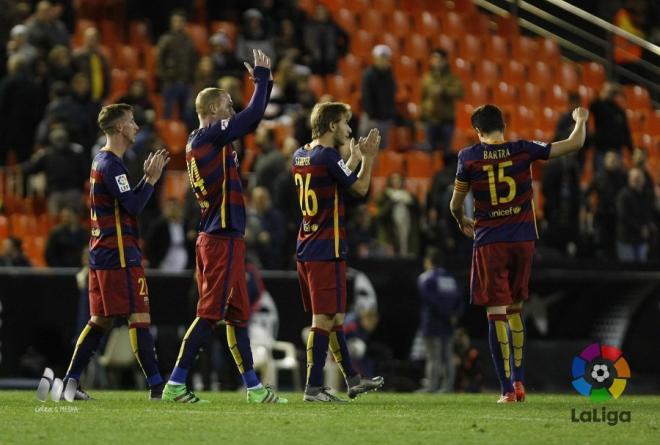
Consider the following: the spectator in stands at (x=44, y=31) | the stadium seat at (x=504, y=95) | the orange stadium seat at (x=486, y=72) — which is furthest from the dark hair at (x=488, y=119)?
the orange stadium seat at (x=486, y=72)

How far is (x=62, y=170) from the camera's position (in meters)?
18.1

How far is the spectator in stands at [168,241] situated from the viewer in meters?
17.5

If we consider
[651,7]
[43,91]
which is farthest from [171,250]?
[651,7]

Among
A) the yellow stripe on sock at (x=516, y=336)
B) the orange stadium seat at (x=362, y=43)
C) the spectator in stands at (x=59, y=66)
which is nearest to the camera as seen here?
the yellow stripe on sock at (x=516, y=336)

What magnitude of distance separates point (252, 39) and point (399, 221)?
4.65 m

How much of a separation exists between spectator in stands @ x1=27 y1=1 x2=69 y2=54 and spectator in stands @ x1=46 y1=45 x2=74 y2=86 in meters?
0.76

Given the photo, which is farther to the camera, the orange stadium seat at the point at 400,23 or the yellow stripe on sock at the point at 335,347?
the orange stadium seat at the point at 400,23

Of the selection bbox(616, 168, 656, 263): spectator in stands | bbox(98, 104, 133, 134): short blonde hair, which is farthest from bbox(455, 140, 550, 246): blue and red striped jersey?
bbox(616, 168, 656, 263): spectator in stands

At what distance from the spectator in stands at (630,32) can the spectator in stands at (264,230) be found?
357 inches

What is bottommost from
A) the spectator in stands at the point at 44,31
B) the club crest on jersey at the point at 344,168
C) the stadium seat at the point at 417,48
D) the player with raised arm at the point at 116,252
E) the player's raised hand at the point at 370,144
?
the player with raised arm at the point at 116,252

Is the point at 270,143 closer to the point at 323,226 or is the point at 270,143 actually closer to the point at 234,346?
the point at 323,226

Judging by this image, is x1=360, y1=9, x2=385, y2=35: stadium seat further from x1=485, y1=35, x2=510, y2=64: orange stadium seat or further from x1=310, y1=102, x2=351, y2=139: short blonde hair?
x1=310, y1=102, x2=351, y2=139: short blonde hair

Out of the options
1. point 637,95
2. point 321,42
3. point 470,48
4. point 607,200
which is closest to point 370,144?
point 607,200

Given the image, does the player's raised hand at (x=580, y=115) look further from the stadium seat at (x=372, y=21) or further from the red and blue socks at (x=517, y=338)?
the stadium seat at (x=372, y=21)
